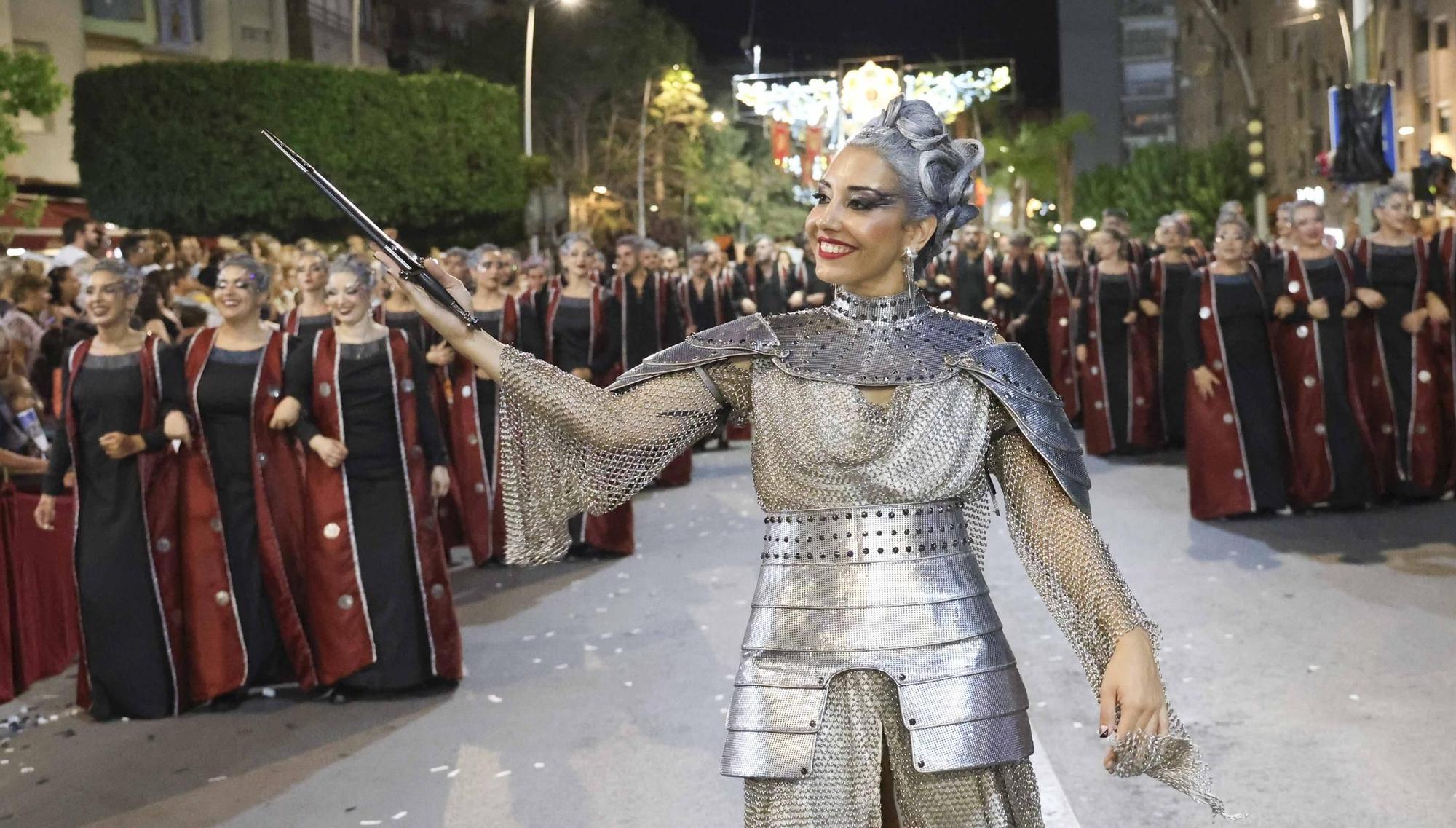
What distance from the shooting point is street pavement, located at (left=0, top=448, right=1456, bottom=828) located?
6.20m

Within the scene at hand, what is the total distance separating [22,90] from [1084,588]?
64.1 ft

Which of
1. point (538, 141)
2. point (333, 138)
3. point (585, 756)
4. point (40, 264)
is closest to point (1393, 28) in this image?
point (538, 141)

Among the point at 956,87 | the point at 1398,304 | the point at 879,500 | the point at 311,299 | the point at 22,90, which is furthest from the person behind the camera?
the point at 956,87

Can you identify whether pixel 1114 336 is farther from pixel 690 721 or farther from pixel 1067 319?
pixel 690 721

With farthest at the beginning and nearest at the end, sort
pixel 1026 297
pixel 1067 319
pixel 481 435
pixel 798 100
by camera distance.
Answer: pixel 798 100 → pixel 1026 297 → pixel 1067 319 → pixel 481 435

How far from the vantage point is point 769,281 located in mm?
23000

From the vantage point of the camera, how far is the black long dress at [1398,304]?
1209 cm

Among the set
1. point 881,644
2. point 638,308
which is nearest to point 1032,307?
point 638,308

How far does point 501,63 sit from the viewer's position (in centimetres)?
5762

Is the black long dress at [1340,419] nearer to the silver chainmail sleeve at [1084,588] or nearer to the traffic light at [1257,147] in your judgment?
the silver chainmail sleeve at [1084,588]

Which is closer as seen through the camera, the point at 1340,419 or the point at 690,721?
the point at 690,721

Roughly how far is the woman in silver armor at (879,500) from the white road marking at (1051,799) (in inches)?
85.5

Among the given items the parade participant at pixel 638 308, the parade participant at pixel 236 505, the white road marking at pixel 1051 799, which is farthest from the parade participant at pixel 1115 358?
the white road marking at pixel 1051 799

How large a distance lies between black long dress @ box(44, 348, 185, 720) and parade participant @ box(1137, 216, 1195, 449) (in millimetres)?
8897
